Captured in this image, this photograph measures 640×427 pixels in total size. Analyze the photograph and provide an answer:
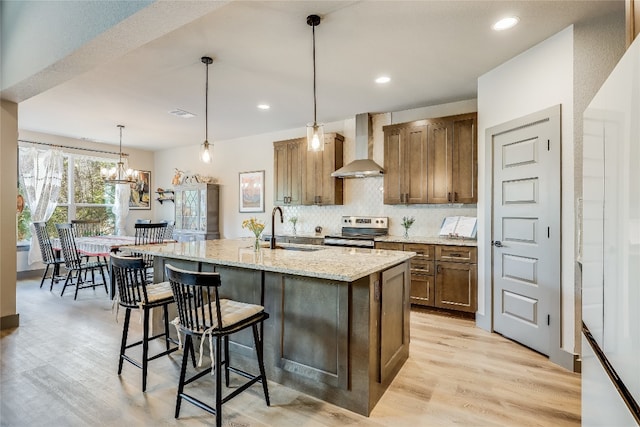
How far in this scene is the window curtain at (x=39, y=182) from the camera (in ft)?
19.1

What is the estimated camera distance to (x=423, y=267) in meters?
4.03

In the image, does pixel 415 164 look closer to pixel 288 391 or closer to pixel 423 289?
pixel 423 289

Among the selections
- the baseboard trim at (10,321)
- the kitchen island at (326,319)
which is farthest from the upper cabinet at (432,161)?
the baseboard trim at (10,321)

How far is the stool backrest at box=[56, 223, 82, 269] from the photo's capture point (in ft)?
15.8

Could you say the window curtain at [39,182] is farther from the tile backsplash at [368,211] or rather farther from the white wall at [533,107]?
the white wall at [533,107]

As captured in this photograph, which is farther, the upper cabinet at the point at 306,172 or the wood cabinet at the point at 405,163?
the upper cabinet at the point at 306,172

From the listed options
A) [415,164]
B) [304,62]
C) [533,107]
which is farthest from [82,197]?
[533,107]

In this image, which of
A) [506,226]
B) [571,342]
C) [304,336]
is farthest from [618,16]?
[304,336]

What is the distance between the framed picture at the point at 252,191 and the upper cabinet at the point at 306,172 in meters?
0.67

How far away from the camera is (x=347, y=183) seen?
532 centimetres

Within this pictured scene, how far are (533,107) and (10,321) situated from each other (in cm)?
563

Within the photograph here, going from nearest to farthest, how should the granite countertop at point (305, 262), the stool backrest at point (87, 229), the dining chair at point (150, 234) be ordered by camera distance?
the granite countertop at point (305, 262)
the dining chair at point (150, 234)
the stool backrest at point (87, 229)

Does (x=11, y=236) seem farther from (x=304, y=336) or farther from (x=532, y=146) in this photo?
(x=532, y=146)

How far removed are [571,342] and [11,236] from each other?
215 inches
